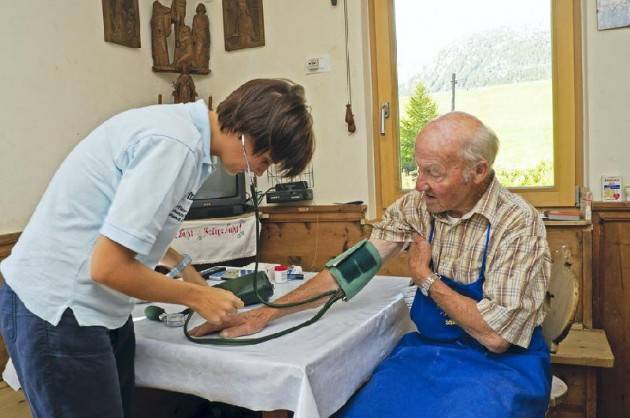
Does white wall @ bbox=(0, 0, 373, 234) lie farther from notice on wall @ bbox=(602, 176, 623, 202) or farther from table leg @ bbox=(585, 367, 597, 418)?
table leg @ bbox=(585, 367, 597, 418)

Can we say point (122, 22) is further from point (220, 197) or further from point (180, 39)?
point (220, 197)

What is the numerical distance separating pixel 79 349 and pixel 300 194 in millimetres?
1786

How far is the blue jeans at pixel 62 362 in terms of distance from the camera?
0.91 metres

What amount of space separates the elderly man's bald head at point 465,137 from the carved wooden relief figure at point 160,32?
1.79 m

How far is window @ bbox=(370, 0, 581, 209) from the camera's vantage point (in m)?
2.27

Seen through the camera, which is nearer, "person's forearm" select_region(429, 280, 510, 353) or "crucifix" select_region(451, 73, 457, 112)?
"person's forearm" select_region(429, 280, 510, 353)

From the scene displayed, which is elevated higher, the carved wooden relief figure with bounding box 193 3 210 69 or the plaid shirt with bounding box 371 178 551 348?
the carved wooden relief figure with bounding box 193 3 210 69

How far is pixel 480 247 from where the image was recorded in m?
1.36

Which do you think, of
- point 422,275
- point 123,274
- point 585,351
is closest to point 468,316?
point 422,275

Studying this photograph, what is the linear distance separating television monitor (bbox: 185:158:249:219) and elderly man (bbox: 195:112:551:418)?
118 centimetres

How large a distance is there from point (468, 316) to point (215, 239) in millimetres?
1417

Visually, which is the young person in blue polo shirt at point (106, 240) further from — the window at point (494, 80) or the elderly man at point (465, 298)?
the window at point (494, 80)

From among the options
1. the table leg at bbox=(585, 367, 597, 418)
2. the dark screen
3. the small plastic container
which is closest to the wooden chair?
the table leg at bbox=(585, 367, 597, 418)

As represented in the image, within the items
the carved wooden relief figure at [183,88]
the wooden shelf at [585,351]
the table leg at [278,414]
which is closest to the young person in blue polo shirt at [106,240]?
the table leg at [278,414]
